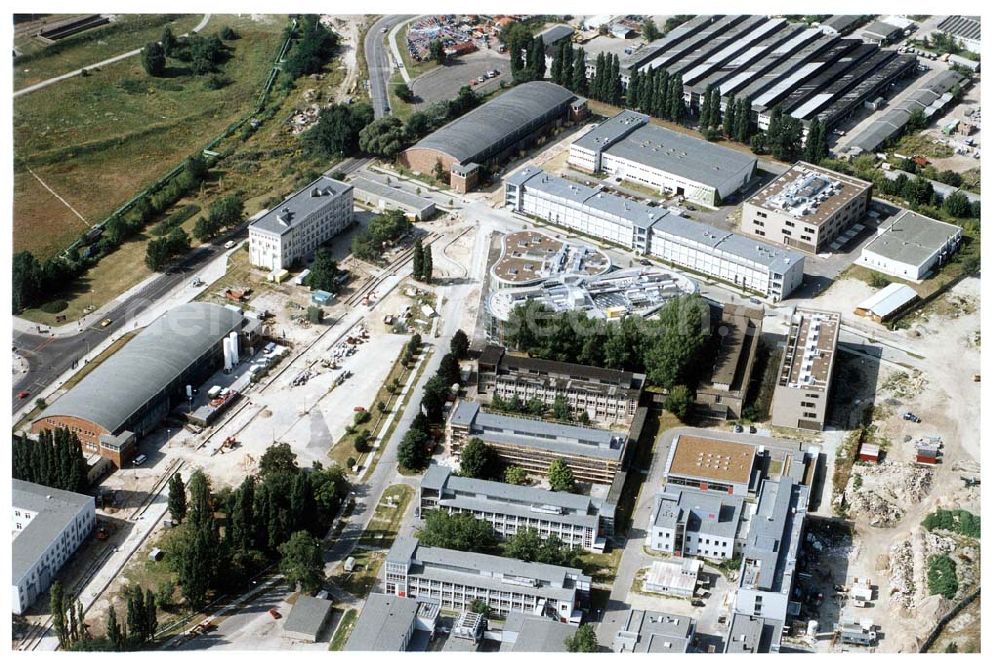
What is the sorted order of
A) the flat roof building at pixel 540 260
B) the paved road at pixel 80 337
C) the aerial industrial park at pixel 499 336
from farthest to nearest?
the flat roof building at pixel 540 260
the paved road at pixel 80 337
the aerial industrial park at pixel 499 336

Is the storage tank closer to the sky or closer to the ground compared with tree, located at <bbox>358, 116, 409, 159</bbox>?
closer to the ground

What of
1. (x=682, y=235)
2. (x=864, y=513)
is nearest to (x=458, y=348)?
(x=682, y=235)

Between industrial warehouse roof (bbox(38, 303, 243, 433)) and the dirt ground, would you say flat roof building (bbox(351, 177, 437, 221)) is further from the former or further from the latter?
the dirt ground

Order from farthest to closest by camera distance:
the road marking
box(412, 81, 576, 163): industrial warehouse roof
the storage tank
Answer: box(412, 81, 576, 163): industrial warehouse roof < the road marking < the storage tank

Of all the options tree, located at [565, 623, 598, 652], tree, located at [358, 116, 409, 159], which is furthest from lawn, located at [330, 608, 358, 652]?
tree, located at [358, 116, 409, 159]

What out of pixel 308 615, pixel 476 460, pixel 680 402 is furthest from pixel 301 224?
pixel 308 615

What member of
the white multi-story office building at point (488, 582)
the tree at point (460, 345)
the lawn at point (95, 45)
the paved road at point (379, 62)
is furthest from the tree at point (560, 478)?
the lawn at point (95, 45)

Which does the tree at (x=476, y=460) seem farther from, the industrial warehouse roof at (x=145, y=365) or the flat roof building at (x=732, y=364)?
the industrial warehouse roof at (x=145, y=365)
